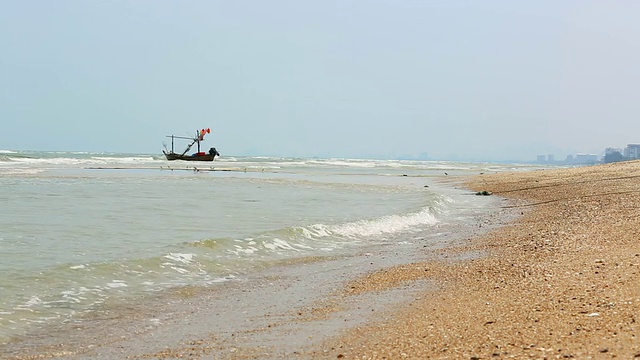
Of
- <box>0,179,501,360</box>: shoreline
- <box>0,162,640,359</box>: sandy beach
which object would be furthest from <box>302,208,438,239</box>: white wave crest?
<box>0,179,501,360</box>: shoreline

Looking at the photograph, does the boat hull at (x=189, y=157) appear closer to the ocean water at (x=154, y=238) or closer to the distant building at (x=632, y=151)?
the ocean water at (x=154, y=238)

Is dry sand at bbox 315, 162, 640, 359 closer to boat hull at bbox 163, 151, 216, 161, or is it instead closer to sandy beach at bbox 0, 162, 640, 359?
sandy beach at bbox 0, 162, 640, 359

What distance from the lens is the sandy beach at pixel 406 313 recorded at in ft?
17.3

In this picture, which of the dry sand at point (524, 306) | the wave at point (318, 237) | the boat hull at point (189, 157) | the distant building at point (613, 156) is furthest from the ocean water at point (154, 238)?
the distant building at point (613, 156)

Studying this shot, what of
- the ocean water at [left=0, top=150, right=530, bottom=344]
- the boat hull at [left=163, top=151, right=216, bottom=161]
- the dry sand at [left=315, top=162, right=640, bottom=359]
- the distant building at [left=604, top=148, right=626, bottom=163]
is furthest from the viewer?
the distant building at [left=604, top=148, right=626, bottom=163]

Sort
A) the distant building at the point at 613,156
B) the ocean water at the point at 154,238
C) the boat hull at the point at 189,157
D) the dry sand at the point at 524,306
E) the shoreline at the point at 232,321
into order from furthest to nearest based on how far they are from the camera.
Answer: the distant building at the point at 613,156 → the boat hull at the point at 189,157 → the ocean water at the point at 154,238 → the shoreline at the point at 232,321 → the dry sand at the point at 524,306

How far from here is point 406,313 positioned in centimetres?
684

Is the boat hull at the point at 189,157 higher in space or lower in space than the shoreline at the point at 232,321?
higher

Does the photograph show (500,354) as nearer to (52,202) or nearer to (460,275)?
(460,275)

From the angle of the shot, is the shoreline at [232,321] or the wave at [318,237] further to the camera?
the wave at [318,237]

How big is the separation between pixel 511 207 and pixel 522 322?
57.8 ft

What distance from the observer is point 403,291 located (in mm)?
8266

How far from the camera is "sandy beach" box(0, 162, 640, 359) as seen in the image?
5281mm

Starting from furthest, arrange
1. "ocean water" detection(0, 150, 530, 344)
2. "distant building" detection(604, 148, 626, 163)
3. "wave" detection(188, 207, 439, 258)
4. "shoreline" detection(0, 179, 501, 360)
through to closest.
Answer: "distant building" detection(604, 148, 626, 163) < "wave" detection(188, 207, 439, 258) < "ocean water" detection(0, 150, 530, 344) < "shoreline" detection(0, 179, 501, 360)
